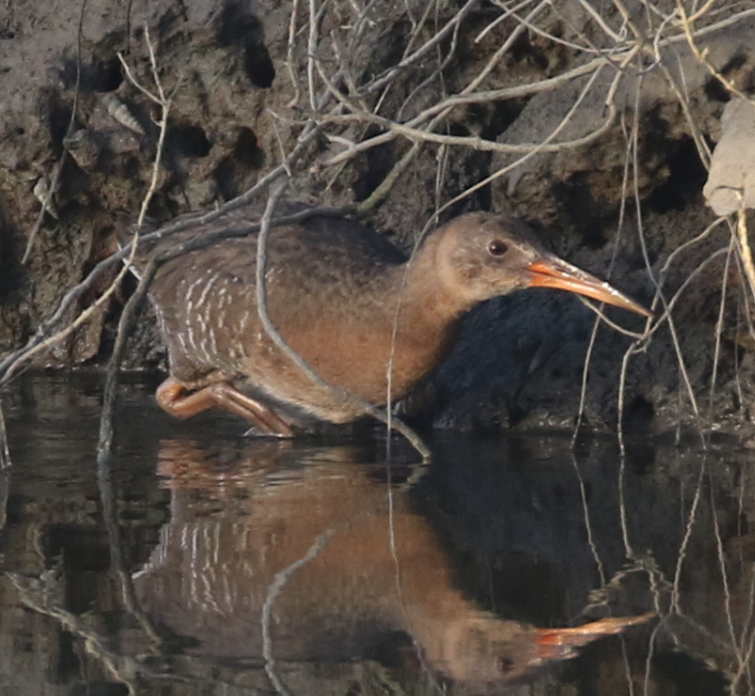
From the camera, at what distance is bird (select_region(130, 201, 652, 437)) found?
6.02 metres

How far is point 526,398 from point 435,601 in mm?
2522

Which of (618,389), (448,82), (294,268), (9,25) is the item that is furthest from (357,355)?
(9,25)

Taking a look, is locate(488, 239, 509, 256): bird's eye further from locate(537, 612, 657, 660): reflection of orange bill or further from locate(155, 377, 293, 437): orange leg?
locate(537, 612, 657, 660): reflection of orange bill

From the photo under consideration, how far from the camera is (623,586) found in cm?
422

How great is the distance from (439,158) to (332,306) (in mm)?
687

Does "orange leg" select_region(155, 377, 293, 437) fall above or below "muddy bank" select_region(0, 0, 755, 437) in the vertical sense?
below

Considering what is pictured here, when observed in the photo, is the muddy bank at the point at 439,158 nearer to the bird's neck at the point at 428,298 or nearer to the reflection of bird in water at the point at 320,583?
the bird's neck at the point at 428,298

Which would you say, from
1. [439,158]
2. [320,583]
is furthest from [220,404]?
[320,583]

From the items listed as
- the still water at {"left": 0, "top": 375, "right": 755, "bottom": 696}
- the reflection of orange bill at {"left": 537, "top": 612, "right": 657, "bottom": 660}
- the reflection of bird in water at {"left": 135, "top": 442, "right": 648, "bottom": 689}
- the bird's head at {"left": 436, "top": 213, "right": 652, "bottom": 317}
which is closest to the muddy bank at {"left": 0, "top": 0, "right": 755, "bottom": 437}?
the bird's head at {"left": 436, "top": 213, "right": 652, "bottom": 317}

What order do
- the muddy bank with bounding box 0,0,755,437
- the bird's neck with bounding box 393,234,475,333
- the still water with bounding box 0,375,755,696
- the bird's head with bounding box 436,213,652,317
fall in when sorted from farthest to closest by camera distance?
the muddy bank with bounding box 0,0,755,437
the bird's neck with bounding box 393,234,475,333
the bird's head with bounding box 436,213,652,317
the still water with bounding box 0,375,755,696

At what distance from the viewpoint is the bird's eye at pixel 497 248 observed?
19.6 feet

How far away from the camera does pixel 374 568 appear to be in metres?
4.42

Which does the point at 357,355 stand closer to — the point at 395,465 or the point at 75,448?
the point at 395,465

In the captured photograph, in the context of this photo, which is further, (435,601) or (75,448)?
(75,448)
